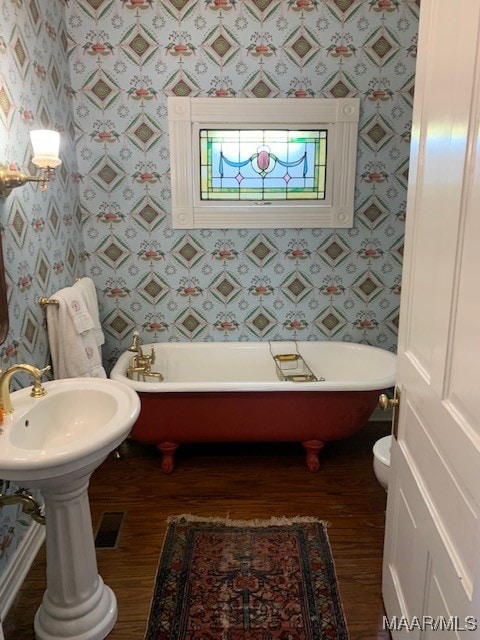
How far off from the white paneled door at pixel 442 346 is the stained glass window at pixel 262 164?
1742 millimetres

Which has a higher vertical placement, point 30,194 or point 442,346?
point 30,194

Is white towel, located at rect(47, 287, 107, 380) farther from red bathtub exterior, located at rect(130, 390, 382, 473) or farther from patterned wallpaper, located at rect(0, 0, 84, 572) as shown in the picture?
red bathtub exterior, located at rect(130, 390, 382, 473)

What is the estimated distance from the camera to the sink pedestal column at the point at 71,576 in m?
1.64

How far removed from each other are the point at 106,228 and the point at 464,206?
246cm

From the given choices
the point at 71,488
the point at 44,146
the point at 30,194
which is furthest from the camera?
the point at 30,194

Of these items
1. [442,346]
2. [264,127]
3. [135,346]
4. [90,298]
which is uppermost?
[264,127]

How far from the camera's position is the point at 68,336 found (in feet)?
7.83

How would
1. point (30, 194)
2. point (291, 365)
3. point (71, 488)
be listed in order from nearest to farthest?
point (71, 488) < point (30, 194) < point (291, 365)

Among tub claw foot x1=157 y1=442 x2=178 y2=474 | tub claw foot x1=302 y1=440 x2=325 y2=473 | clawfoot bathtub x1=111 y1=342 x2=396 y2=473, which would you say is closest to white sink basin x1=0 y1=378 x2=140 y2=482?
clawfoot bathtub x1=111 y1=342 x2=396 y2=473

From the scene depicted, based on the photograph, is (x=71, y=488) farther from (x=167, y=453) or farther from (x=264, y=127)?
(x=264, y=127)

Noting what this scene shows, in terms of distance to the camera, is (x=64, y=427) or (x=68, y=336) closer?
(x=64, y=427)

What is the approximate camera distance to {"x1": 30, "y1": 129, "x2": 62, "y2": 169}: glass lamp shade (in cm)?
195

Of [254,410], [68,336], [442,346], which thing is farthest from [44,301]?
[442,346]

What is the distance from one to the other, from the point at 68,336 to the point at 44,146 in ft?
2.91
